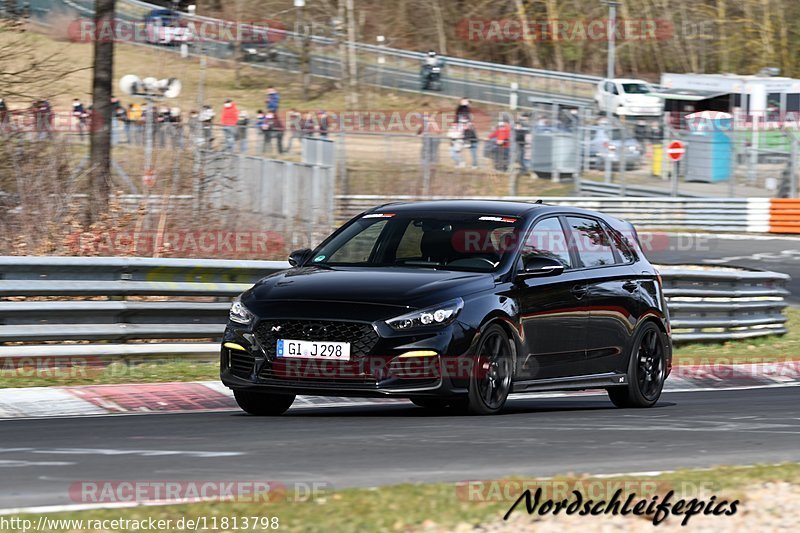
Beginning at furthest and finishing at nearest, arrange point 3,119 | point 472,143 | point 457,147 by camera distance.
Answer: point 472,143
point 457,147
point 3,119

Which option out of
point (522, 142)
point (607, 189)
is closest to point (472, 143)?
point (522, 142)

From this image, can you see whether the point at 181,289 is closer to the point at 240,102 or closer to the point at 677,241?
the point at 677,241

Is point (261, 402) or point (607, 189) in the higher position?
point (607, 189)

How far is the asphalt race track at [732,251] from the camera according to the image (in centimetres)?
2852

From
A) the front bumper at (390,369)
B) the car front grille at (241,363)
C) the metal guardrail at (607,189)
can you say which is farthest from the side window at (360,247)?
the metal guardrail at (607,189)

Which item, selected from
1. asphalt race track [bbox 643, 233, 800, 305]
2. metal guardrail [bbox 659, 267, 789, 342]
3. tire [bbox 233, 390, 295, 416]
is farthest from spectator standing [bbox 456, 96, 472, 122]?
tire [bbox 233, 390, 295, 416]

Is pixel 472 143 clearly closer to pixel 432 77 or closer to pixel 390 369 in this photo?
pixel 390 369

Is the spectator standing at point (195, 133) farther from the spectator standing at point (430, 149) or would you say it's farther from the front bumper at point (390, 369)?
the spectator standing at point (430, 149)

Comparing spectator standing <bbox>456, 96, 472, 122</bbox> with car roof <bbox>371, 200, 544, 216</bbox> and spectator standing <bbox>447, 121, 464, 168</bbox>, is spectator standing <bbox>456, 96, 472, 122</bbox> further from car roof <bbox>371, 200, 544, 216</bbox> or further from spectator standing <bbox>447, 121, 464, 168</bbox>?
car roof <bbox>371, 200, 544, 216</bbox>

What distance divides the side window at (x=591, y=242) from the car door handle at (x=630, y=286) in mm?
203

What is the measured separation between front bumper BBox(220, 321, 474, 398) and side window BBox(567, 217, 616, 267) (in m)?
2.05

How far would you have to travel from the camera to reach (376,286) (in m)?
9.45

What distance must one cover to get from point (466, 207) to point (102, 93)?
10.2 m

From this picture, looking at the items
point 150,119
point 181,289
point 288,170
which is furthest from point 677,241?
point 181,289
